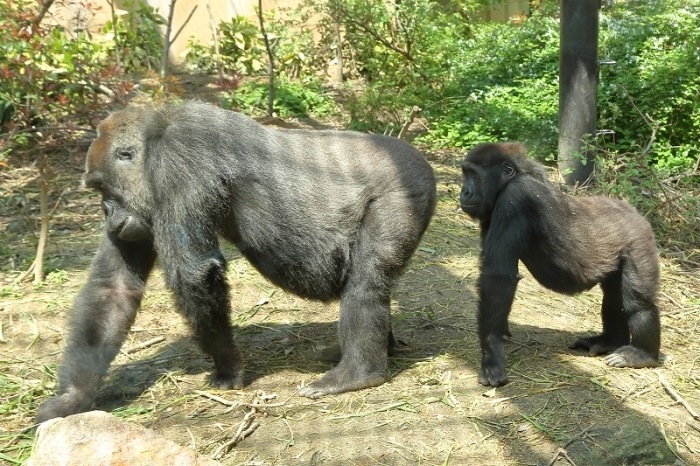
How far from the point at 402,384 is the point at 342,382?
35 centimetres

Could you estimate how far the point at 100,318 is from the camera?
4055 millimetres

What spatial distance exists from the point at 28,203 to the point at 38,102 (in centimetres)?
120

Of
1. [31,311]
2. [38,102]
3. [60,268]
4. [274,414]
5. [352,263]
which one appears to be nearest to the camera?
[274,414]

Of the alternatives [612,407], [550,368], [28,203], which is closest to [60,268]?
[28,203]

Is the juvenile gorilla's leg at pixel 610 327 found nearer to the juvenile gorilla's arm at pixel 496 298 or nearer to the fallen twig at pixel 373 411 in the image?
the juvenile gorilla's arm at pixel 496 298

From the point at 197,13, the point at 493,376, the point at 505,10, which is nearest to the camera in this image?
the point at 493,376

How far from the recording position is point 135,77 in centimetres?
1008

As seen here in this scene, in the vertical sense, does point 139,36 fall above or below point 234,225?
above

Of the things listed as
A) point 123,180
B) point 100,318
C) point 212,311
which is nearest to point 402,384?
point 212,311

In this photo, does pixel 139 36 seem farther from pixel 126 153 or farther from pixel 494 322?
pixel 494 322

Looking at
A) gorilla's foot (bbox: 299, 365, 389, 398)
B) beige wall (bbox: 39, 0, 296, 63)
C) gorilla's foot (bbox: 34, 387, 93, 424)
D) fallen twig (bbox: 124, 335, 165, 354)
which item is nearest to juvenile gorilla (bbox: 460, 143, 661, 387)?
gorilla's foot (bbox: 299, 365, 389, 398)

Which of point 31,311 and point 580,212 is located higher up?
point 580,212

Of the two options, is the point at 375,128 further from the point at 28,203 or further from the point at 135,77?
the point at 28,203

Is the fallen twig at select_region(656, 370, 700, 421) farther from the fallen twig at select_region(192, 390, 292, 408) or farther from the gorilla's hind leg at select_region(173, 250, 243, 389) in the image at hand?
the gorilla's hind leg at select_region(173, 250, 243, 389)
